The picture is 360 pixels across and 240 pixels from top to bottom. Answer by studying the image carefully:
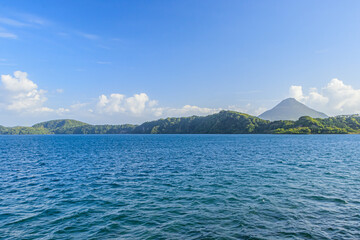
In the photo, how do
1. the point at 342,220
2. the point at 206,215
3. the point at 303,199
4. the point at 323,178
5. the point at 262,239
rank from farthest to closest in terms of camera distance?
the point at 323,178 < the point at 303,199 < the point at 206,215 < the point at 342,220 < the point at 262,239

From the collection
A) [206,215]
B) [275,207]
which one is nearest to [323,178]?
[275,207]

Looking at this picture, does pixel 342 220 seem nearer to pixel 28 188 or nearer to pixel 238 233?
pixel 238 233

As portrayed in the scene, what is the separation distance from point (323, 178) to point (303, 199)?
1404cm

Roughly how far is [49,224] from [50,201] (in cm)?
726

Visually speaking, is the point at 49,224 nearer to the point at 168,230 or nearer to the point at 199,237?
the point at 168,230

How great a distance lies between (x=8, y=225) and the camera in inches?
736

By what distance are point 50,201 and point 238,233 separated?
21.5 meters

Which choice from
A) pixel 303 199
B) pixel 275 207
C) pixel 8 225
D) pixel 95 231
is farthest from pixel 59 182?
pixel 303 199

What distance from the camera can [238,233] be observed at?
53.5 ft

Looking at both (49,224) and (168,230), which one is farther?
(49,224)

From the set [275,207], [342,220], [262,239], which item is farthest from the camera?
[275,207]

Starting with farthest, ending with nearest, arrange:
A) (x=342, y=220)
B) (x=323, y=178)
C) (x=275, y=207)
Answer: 1. (x=323, y=178)
2. (x=275, y=207)
3. (x=342, y=220)

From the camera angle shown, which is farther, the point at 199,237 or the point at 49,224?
the point at 49,224

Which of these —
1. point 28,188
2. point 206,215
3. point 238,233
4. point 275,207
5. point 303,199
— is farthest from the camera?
point 28,188
